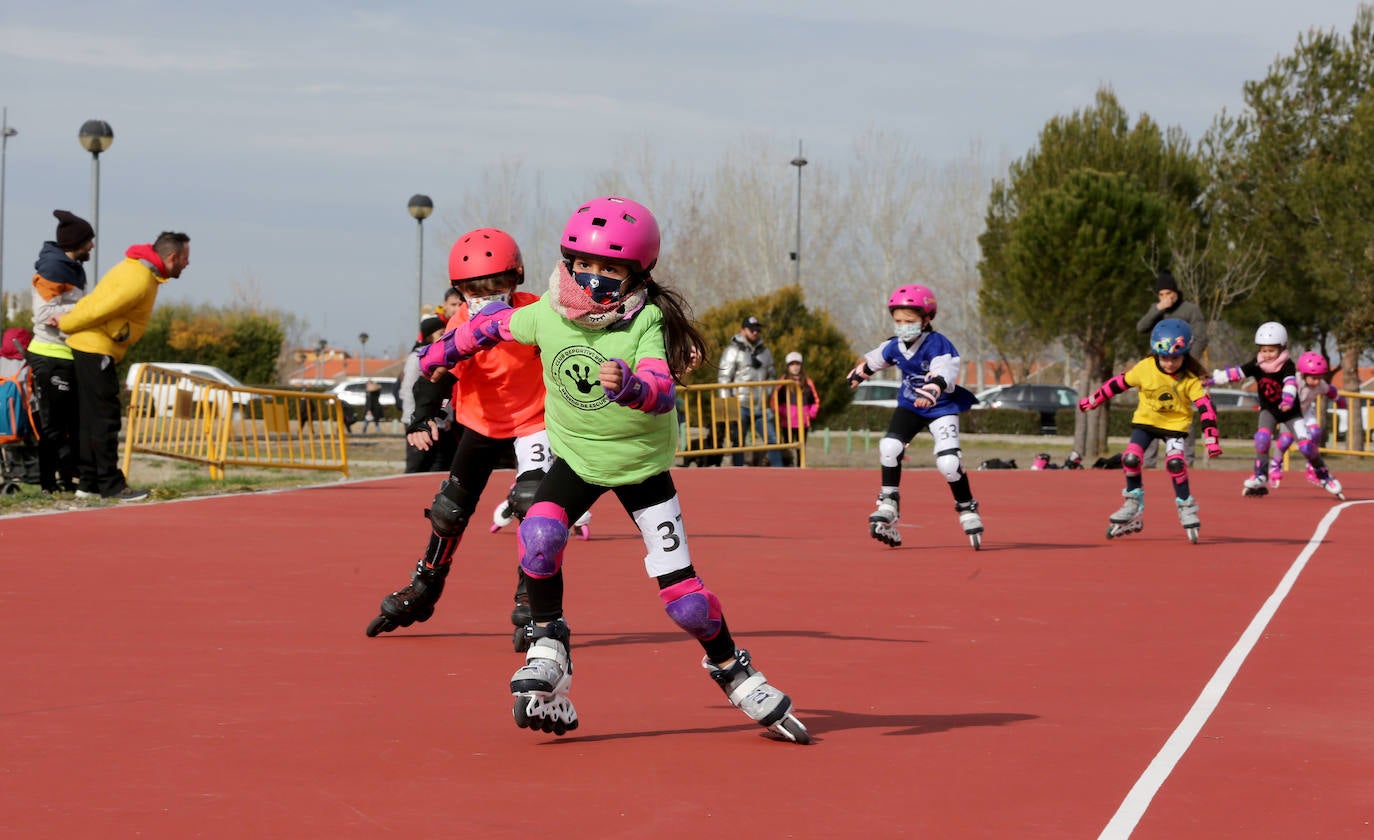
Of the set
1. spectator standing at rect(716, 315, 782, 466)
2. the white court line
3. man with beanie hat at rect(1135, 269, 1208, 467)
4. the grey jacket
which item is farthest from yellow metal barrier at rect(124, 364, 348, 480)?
the white court line

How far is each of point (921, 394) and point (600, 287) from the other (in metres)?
6.76

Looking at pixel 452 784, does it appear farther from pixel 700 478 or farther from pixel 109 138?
pixel 109 138

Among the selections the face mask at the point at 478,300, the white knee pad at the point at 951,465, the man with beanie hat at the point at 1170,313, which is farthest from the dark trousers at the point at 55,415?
the man with beanie hat at the point at 1170,313

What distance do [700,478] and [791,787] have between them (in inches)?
579

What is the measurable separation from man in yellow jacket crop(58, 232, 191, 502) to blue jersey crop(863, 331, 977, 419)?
605cm

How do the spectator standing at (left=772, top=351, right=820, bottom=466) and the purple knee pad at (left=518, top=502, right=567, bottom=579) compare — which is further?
the spectator standing at (left=772, top=351, right=820, bottom=466)

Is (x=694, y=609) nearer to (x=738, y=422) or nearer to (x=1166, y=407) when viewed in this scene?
(x=1166, y=407)

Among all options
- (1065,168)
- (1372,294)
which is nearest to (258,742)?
(1372,294)

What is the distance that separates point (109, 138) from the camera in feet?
79.2

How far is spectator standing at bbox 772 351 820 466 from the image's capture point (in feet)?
77.4

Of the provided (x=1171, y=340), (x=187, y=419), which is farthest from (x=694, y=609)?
(x=187, y=419)

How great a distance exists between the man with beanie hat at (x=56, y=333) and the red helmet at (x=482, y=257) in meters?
7.68

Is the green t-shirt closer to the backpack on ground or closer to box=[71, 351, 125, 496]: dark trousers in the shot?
box=[71, 351, 125, 496]: dark trousers

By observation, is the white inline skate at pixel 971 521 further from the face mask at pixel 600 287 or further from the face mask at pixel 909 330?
the face mask at pixel 600 287
